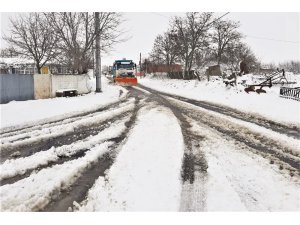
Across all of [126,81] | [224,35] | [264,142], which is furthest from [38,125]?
[224,35]

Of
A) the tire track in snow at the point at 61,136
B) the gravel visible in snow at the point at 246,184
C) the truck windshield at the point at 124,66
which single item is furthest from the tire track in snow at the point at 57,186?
the truck windshield at the point at 124,66

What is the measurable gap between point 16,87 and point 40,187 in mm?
12502

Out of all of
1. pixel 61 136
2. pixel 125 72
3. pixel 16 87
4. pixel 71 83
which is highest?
pixel 125 72

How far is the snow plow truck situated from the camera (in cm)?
3353

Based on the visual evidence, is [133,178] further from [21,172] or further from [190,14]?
[190,14]

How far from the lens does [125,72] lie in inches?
1339

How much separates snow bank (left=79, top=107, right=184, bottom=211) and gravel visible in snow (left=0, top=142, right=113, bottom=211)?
1.77 feet

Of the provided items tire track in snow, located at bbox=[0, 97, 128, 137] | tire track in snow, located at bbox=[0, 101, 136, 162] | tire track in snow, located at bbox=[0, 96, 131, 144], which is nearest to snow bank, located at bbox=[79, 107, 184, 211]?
tire track in snow, located at bbox=[0, 101, 136, 162]

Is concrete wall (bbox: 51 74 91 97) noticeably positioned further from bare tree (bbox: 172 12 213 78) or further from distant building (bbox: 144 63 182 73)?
distant building (bbox: 144 63 182 73)

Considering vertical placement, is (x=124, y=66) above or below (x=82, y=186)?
above

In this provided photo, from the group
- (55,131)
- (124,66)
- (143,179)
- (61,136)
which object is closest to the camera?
(143,179)

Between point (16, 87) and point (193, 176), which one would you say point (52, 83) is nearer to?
point (16, 87)

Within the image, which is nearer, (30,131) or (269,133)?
(269,133)

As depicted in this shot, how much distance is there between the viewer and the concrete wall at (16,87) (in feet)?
46.2
